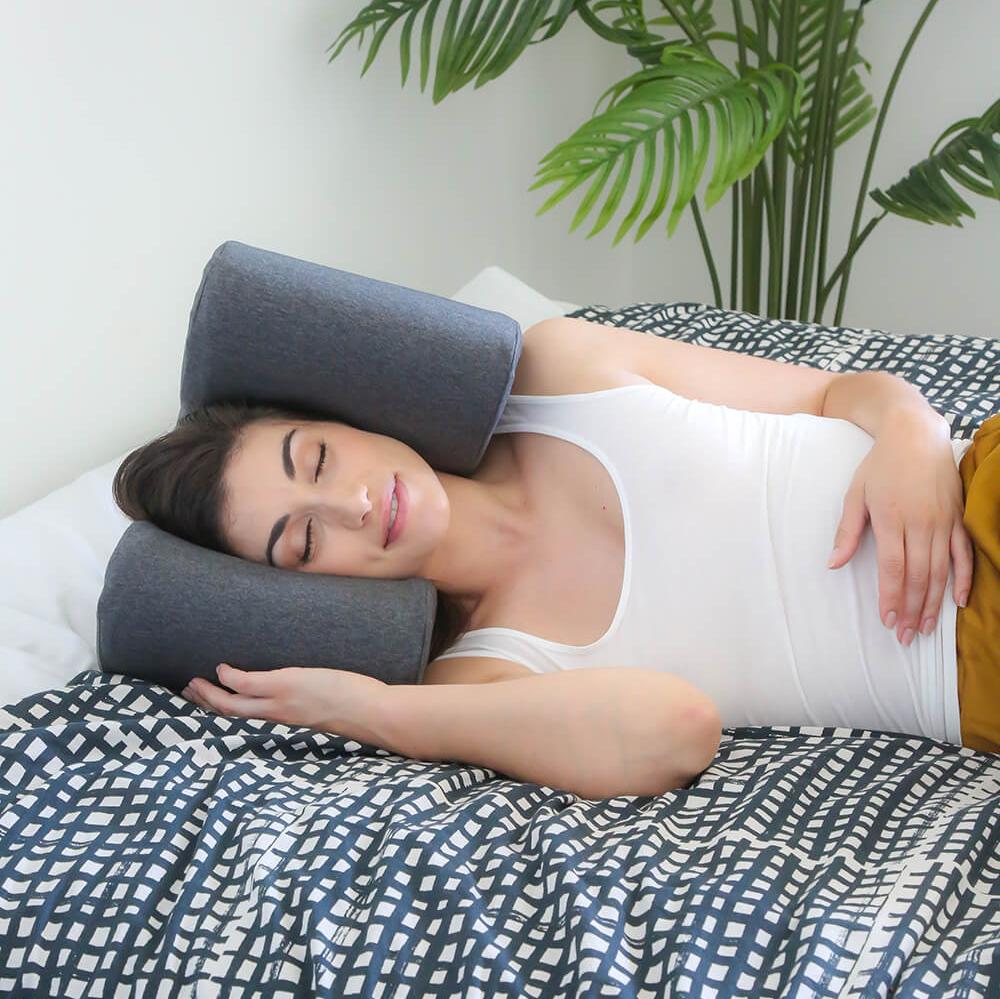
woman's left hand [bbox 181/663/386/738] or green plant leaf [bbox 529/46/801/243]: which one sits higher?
green plant leaf [bbox 529/46/801/243]

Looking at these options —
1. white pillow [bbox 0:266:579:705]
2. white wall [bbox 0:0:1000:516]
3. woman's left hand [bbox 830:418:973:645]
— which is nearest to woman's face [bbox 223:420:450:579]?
white pillow [bbox 0:266:579:705]

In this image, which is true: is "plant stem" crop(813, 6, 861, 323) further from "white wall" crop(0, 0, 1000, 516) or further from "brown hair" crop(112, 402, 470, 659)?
"brown hair" crop(112, 402, 470, 659)

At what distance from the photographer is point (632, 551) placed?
140 cm

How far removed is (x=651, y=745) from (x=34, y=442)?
106 cm

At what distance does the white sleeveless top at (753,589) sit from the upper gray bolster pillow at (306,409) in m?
0.15

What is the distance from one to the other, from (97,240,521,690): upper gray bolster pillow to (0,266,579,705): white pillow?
9cm

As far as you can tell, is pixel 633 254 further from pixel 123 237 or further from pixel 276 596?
pixel 276 596

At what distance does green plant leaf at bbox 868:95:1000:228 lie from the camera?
2.17 meters

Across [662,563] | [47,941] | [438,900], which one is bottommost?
[47,941]

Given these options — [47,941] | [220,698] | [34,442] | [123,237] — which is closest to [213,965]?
[47,941]

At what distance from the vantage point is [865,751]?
1249mm

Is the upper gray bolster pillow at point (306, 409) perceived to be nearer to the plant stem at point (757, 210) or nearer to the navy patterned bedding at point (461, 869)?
the navy patterned bedding at point (461, 869)

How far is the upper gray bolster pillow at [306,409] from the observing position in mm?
1332

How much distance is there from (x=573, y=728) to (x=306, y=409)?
1.74 ft
